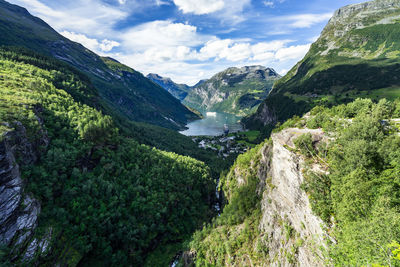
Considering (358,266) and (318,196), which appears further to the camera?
(318,196)

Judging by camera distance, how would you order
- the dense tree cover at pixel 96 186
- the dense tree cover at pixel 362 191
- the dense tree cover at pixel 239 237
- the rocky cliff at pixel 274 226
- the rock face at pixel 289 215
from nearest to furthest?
1. the dense tree cover at pixel 362 191
2. the rock face at pixel 289 215
3. the rocky cliff at pixel 274 226
4. the dense tree cover at pixel 239 237
5. the dense tree cover at pixel 96 186

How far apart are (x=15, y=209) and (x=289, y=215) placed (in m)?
59.7

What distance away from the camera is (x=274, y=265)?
32.7m

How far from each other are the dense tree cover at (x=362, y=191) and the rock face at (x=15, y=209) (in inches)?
2325

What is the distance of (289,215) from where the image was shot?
33719 mm

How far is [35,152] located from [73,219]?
23543mm

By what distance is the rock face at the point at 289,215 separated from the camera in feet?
88.7

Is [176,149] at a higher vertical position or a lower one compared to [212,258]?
higher

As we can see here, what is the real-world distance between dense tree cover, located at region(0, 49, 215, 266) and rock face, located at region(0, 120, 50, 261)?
259 centimetres

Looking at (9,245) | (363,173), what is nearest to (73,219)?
(9,245)

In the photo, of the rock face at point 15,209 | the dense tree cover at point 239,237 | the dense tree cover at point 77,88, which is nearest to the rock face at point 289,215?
the dense tree cover at point 239,237

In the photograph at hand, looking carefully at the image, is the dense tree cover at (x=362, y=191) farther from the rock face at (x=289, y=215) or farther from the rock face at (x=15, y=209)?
the rock face at (x=15, y=209)

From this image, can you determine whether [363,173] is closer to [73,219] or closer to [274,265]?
[274,265]

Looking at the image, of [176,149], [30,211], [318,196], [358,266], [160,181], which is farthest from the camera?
[176,149]
